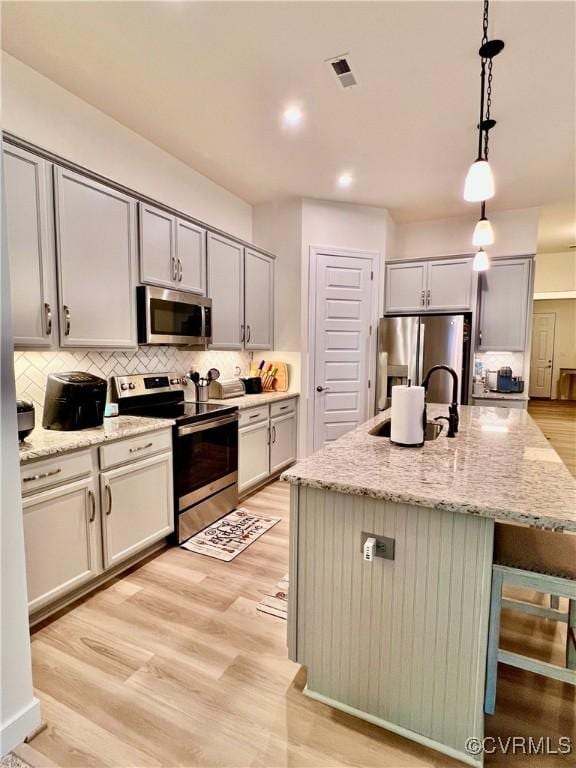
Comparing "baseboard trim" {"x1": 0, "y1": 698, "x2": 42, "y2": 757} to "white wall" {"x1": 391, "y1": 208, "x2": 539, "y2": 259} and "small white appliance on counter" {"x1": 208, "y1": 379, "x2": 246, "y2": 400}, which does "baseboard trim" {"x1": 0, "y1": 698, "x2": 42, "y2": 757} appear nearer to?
"small white appliance on counter" {"x1": 208, "y1": 379, "x2": 246, "y2": 400}

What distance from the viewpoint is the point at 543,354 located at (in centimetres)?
974

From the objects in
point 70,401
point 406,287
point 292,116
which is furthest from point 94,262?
point 406,287

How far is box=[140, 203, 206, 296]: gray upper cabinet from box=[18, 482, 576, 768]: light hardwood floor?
6.89 feet

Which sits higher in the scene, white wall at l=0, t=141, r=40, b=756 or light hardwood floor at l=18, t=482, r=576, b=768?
white wall at l=0, t=141, r=40, b=756

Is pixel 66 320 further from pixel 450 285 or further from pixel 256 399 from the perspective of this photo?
pixel 450 285

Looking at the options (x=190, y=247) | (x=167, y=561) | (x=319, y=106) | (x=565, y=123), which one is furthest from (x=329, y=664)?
(x=565, y=123)

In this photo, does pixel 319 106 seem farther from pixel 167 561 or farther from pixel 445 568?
pixel 167 561

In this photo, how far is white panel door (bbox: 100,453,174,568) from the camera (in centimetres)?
223

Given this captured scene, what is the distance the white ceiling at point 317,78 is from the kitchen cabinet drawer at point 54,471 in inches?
85.3

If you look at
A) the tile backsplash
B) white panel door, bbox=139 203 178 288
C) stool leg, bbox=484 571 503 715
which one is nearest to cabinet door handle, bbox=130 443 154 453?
the tile backsplash

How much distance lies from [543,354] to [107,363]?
10.3 m

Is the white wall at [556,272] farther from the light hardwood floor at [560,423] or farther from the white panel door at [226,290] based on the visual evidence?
the white panel door at [226,290]

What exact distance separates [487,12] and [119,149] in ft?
7.92

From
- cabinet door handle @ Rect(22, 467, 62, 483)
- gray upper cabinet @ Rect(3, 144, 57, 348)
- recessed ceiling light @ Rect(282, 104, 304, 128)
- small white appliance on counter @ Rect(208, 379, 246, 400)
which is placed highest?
recessed ceiling light @ Rect(282, 104, 304, 128)
